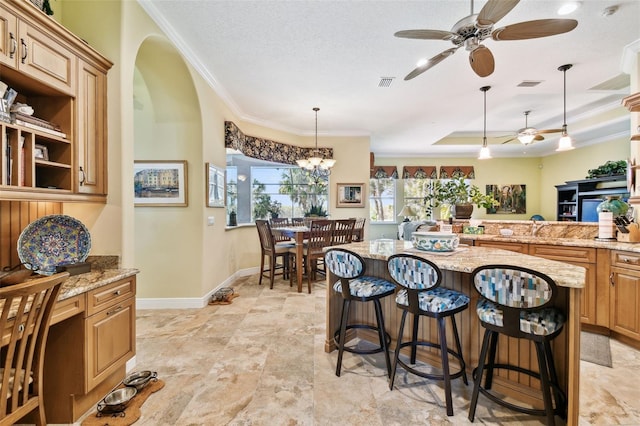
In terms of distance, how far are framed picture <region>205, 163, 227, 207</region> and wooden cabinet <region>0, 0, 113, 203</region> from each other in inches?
62.6

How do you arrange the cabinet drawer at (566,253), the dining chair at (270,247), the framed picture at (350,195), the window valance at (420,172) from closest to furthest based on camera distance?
the cabinet drawer at (566,253) < the dining chair at (270,247) < the framed picture at (350,195) < the window valance at (420,172)

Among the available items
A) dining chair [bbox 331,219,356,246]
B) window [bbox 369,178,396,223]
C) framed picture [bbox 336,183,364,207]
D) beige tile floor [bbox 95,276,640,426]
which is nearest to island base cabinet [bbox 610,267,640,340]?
beige tile floor [bbox 95,276,640,426]

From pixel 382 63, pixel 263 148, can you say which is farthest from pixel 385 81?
pixel 263 148

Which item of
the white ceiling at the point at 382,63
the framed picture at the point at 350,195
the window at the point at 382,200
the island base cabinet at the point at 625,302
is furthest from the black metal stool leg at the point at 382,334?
the window at the point at 382,200

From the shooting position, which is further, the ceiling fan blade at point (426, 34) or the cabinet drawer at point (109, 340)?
the ceiling fan blade at point (426, 34)

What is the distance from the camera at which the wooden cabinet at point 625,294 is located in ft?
8.32

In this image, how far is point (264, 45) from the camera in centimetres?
292

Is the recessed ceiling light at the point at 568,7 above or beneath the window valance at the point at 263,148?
above

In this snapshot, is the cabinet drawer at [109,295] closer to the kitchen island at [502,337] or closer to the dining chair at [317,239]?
the kitchen island at [502,337]

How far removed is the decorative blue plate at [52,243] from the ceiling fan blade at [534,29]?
10.2ft

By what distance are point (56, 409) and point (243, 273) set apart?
3504 millimetres

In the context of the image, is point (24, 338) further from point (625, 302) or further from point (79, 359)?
point (625, 302)

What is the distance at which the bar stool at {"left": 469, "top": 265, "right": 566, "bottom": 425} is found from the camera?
1.45 meters

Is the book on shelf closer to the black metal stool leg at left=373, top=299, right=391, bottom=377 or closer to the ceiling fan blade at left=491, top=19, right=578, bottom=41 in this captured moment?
the black metal stool leg at left=373, top=299, right=391, bottom=377
